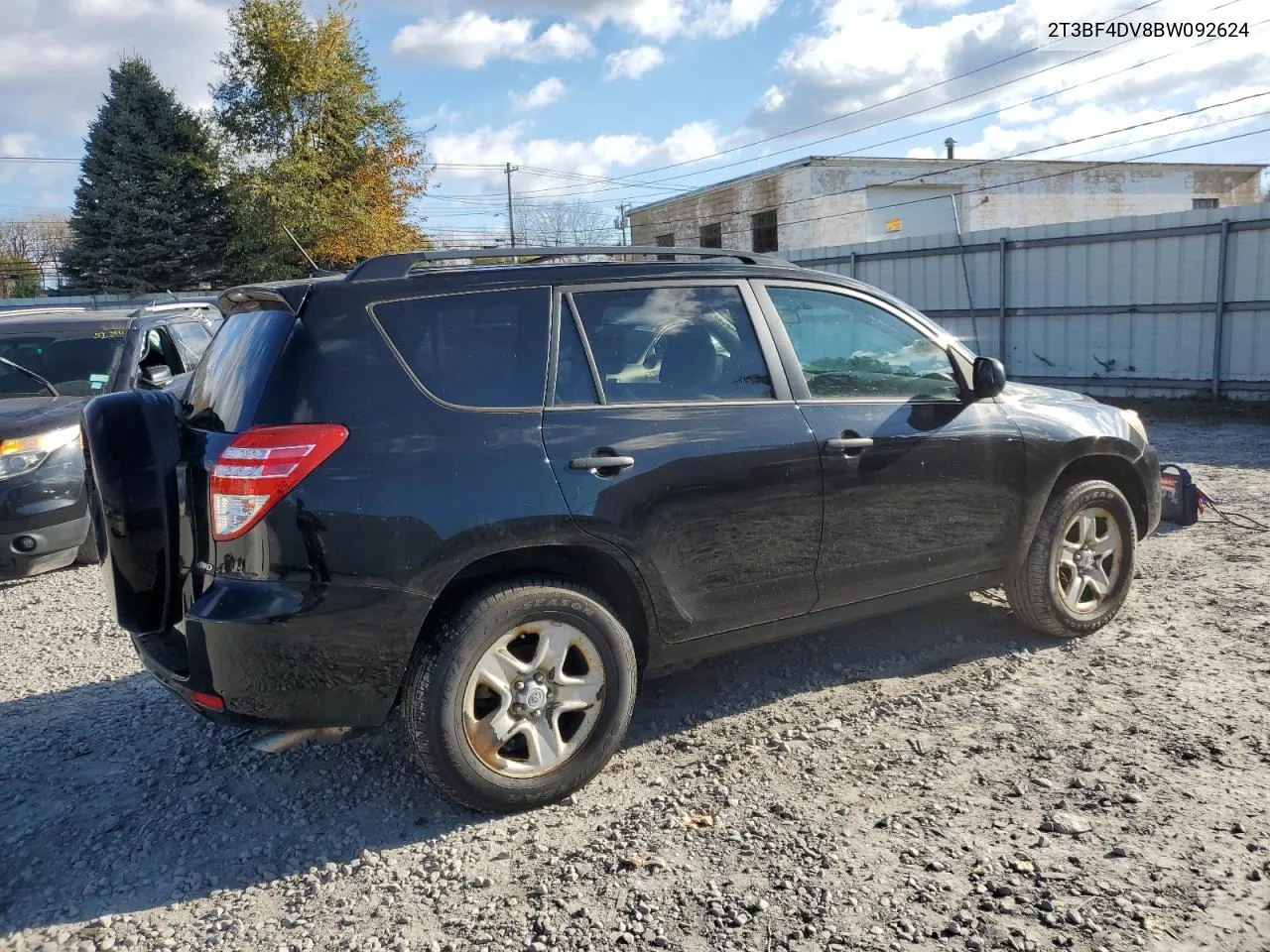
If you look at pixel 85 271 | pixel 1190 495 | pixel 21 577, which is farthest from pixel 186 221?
pixel 1190 495

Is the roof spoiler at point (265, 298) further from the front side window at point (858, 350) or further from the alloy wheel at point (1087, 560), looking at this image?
the alloy wheel at point (1087, 560)

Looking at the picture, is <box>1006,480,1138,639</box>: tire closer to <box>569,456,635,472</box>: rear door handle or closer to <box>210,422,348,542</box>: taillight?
<box>569,456,635,472</box>: rear door handle

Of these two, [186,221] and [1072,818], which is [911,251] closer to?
[1072,818]

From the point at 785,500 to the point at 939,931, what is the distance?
159 cm

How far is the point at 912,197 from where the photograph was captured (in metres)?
32.7

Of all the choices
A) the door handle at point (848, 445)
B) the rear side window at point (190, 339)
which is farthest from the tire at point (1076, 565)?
the rear side window at point (190, 339)

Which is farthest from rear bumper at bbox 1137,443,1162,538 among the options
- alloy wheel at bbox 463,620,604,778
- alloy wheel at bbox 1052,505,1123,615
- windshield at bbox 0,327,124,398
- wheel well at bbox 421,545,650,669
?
windshield at bbox 0,327,124,398

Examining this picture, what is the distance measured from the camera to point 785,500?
3.68m

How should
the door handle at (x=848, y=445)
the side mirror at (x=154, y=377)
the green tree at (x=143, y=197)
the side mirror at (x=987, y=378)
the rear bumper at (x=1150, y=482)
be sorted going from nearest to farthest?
the door handle at (x=848, y=445) → the side mirror at (x=987, y=378) → the rear bumper at (x=1150, y=482) → the side mirror at (x=154, y=377) → the green tree at (x=143, y=197)

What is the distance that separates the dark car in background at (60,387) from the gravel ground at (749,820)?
1819 mm

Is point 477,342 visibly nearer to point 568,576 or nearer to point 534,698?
point 568,576

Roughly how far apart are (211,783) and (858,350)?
309 cm

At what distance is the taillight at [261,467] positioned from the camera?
2.87 m

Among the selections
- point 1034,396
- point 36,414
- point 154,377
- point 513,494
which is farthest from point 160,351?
point 1034,396
